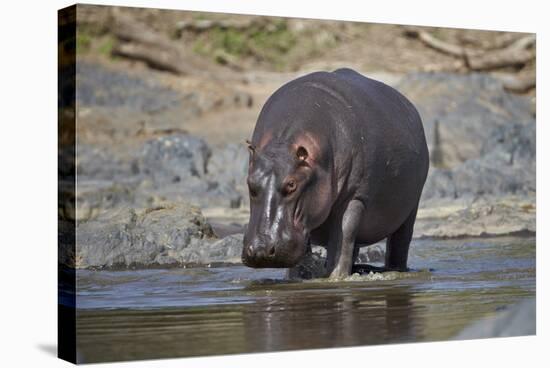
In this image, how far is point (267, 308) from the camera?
10500 millimetres

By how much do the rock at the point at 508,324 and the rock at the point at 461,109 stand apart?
332 cm

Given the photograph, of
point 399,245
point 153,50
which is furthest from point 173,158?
point 399,245

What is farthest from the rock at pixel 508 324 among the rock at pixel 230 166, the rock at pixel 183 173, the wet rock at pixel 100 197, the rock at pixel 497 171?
the rock at pixel 230 166

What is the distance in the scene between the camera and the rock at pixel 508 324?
1102 centimetres

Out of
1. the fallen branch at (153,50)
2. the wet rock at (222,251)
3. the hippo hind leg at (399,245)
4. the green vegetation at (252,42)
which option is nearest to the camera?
the hippo hind leg at (399,245)

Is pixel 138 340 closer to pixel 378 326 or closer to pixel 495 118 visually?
pixel 378 326

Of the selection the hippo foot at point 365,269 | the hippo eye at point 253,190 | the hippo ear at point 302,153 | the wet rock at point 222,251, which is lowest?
the hippo foot at point 365,269

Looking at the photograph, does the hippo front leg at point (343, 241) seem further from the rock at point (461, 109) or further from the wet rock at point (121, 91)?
the wet rock at point (121, 91)

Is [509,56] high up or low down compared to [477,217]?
up

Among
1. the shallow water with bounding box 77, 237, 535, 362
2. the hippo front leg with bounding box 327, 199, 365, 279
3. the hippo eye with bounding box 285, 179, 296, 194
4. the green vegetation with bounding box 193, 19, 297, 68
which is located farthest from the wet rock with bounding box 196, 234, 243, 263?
the hippo eye with bounding box 285, 179, 296, 194

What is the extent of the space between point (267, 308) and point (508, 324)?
263cm

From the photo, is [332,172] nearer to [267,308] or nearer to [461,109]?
[267,308]

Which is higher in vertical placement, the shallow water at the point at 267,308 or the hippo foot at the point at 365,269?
the hippo foot at the point at 365,269

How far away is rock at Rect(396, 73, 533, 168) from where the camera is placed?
604 inches
